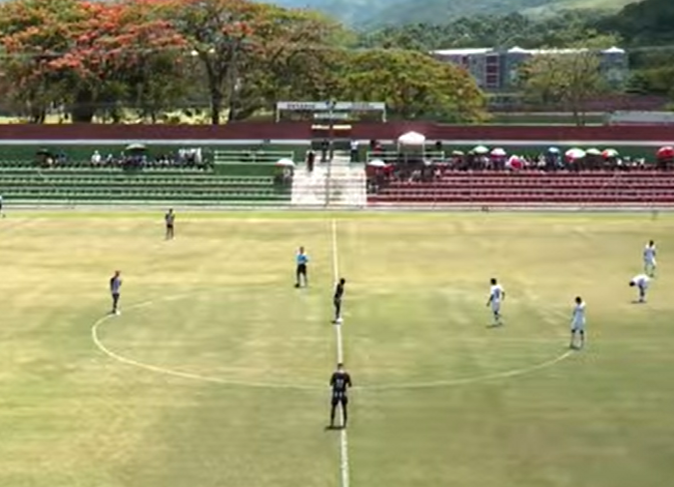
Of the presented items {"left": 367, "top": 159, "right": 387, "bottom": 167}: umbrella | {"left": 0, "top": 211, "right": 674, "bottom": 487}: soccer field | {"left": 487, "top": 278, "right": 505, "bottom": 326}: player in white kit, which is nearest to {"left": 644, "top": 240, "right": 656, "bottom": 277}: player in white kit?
{"left": 0, "top": 211, "right": 674, "bottom": 487}: soccer field

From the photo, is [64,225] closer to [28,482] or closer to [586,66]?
[28,482]

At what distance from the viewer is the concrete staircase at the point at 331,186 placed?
73.4 m

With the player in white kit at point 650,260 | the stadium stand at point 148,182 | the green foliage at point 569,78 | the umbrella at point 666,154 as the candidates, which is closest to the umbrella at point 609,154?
the umbrella at point 666,154

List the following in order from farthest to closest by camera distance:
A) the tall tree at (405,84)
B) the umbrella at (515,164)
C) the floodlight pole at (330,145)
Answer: the tall tree at (405,84) < the umbrella at (515,164) < the floodlight pole at (330,145)

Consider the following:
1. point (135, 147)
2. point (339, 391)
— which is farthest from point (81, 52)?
point (339, 391)

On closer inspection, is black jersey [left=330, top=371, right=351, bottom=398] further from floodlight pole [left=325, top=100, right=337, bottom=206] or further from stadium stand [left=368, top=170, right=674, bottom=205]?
stadium stand [left=368, top=170, right=674, bottom=205]

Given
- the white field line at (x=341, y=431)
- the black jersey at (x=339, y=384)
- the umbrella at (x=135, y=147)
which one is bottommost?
the white field line at (x=341, y=431)

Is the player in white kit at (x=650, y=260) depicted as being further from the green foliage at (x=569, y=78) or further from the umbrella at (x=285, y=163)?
the green foliage at (x=569, y=78)

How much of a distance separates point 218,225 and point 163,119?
46483 millimetres

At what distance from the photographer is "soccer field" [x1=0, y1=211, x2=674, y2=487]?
21.1m

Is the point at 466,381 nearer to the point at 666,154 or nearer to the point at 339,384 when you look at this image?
the point at 339,384

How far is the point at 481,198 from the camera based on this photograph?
2899 inches

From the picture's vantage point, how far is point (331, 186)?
75812mm

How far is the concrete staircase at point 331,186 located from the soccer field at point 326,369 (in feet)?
70.0
